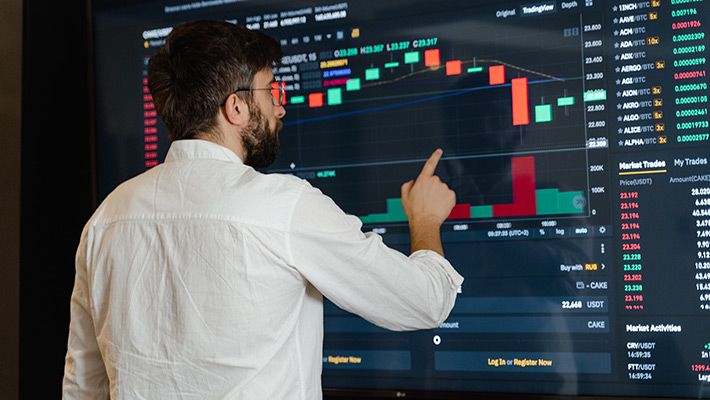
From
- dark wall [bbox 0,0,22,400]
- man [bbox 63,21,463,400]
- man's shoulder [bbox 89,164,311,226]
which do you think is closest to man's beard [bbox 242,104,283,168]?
man [bbox 63,21,463,400]

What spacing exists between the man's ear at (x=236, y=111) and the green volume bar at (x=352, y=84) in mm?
581

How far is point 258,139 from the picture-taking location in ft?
5.31

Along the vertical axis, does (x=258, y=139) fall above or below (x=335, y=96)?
below

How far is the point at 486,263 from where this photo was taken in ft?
Result: 6.42

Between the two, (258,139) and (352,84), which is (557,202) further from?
(258,139)

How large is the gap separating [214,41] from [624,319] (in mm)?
1067

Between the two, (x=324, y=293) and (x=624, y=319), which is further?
(x=624, y=319)

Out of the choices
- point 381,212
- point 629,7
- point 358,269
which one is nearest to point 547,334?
point 381,212

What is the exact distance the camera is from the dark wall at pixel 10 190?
2.20 m

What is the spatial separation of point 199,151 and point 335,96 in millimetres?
679

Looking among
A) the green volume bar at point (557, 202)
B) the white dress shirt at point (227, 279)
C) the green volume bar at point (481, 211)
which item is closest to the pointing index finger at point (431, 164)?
the green volume bar at point (481, 211)

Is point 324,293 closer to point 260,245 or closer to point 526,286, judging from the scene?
point 260,245

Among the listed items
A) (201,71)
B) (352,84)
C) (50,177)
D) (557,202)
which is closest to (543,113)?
(557,202)

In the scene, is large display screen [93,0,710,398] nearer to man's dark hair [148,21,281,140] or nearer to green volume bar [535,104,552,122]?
green volume bar [535,104,552,122]
